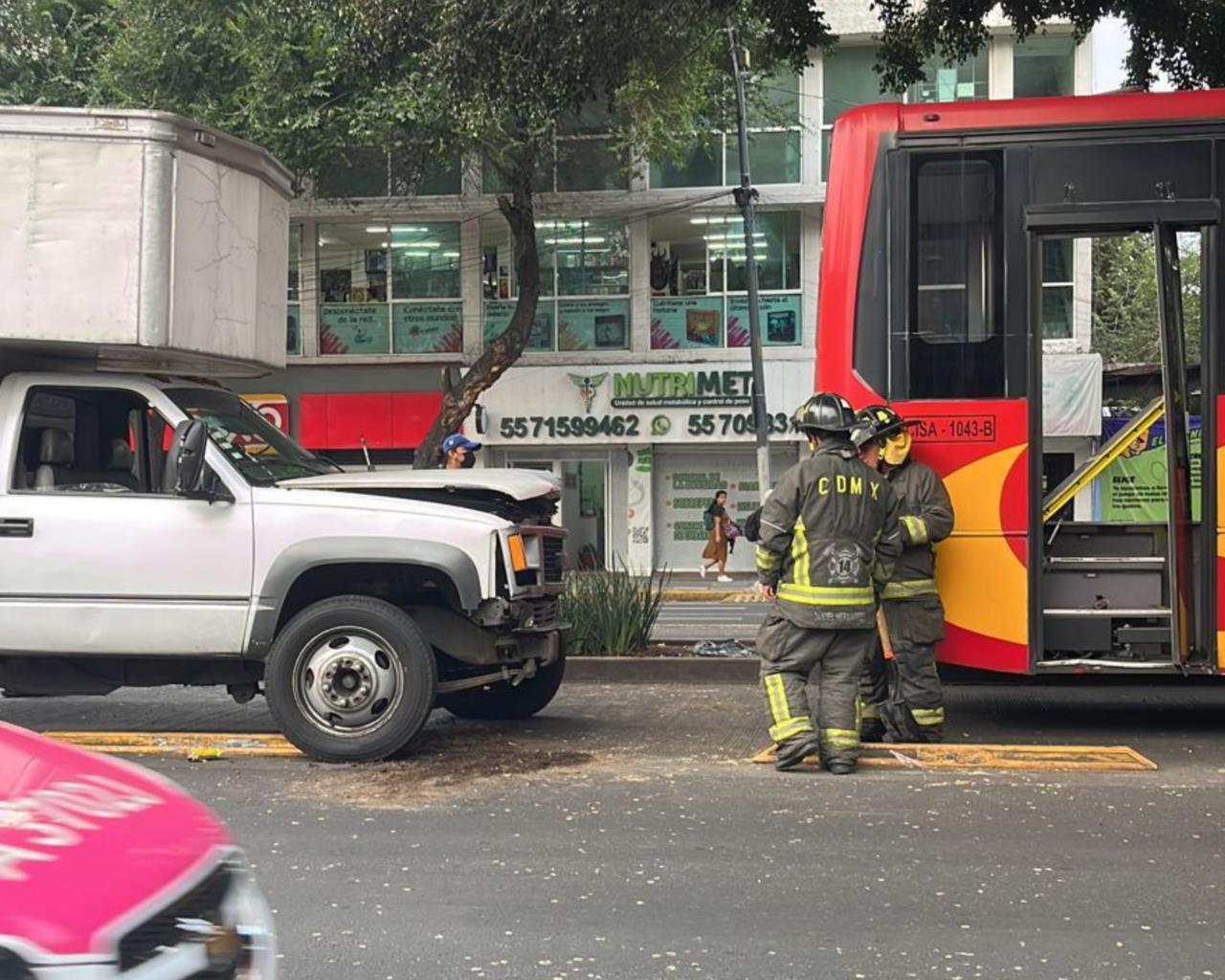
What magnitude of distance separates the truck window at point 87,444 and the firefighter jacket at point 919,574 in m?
3.89

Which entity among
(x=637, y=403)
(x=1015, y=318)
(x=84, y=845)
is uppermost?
(x=637, y=403)

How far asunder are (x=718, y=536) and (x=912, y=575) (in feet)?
59.5

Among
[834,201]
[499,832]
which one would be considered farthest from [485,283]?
[499,832]

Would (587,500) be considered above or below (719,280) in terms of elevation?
below

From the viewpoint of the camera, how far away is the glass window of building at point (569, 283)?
1055 inches

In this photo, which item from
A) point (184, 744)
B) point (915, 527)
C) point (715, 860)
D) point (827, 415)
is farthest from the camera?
point (184, 744)

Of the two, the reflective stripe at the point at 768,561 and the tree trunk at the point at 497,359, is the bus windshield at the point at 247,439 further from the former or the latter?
the tree trunk at the point at 497,359

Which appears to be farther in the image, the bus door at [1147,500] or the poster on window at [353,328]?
the poster on window at [353,328]

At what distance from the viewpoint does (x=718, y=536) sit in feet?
83.4

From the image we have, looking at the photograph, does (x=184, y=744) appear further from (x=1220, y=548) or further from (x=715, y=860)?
(x=1220, y=548)

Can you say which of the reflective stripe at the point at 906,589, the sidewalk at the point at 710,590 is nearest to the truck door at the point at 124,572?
the reflective stripe at the point at 906,589

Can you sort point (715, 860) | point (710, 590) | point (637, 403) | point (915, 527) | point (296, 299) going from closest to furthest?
1. point (715, 860)
2. point (915, 527)
3. point (710, 590)
4. point (637, 403)
5. point (296, 299)

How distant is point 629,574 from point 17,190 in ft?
18.5

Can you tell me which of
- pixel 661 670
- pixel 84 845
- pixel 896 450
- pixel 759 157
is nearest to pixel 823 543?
pixel 896 450
